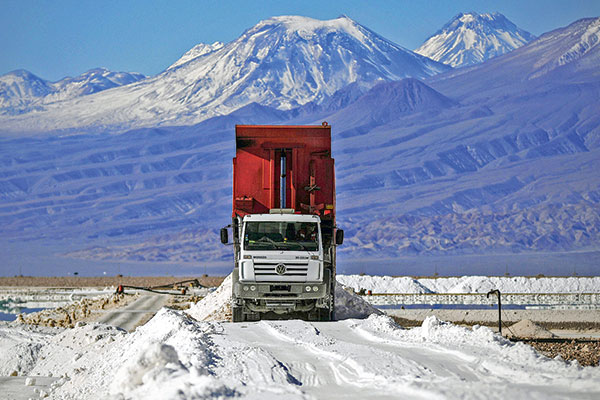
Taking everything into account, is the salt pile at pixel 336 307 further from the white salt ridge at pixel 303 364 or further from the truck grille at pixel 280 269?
the truck grille at pixel 280 269

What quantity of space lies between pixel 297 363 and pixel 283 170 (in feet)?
29.4

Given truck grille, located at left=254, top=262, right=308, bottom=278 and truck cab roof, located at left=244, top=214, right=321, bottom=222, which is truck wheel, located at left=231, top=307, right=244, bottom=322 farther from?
truck cab roof, located at left=244, top=214, right=321, bottom=222

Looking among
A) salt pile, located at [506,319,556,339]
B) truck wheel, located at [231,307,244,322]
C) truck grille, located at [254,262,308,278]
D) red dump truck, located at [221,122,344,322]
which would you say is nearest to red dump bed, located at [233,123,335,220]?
red dump truck, located at [221,122,344,322]

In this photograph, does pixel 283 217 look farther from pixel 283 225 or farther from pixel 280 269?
pixel 280 269

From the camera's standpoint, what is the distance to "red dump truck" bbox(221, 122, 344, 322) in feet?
71.8

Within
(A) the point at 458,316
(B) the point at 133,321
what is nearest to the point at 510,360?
(B) the point at 133,321

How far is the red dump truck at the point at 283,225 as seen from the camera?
2188 cm

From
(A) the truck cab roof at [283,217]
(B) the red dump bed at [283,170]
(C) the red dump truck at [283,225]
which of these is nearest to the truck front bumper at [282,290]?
(C) the red dump truck at [283,225]

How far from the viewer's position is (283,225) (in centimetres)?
2233

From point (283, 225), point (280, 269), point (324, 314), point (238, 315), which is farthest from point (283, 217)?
point (238, 315)

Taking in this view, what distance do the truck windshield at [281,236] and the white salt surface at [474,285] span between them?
3815 centimetres

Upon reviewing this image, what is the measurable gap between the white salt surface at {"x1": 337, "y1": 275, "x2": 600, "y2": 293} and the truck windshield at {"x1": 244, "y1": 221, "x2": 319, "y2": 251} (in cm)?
3815

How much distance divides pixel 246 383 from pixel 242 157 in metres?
11.4

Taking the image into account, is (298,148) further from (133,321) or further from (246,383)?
(133,321)
